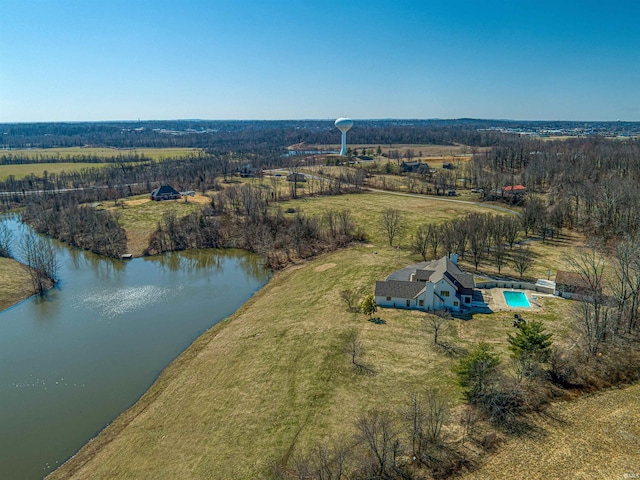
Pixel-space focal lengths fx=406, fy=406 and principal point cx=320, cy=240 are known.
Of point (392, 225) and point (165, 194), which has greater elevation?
point (165, 194)

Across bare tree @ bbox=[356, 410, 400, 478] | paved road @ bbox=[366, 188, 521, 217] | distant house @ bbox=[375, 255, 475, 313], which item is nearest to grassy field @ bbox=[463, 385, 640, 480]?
bare tree @ bbox=[356, 410, 400, 478]

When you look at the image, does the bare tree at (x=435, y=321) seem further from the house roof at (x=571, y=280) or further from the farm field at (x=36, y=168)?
the farm field at (x=36, y=168)

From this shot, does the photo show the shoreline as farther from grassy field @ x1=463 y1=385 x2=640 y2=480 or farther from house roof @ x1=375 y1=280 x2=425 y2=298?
grassy field @ x1=463 y1=385 x2=640 y2=480

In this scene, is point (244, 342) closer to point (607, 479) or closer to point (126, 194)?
point (607, 479)

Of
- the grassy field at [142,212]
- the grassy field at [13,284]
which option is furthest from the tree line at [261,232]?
the grassy field at [13,284]

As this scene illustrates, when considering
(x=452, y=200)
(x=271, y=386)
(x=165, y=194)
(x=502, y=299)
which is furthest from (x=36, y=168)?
(x=502, y=299)

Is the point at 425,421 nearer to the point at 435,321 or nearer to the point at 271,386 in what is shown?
the point at 271,386
